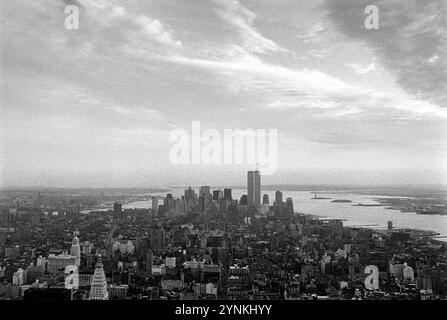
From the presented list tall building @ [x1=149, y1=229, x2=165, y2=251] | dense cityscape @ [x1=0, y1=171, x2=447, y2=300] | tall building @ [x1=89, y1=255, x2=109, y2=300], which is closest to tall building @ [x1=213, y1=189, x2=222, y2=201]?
dense cityscape @ [x1=0, y1=171, x2=447, y2=300]

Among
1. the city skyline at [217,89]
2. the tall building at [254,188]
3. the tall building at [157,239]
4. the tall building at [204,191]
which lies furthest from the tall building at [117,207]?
the tall building at [254,188]

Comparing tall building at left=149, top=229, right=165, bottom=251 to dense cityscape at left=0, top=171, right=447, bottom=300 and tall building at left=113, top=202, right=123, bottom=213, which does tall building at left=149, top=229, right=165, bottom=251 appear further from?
tall building at left=113, top=202, right=123, bottom=213

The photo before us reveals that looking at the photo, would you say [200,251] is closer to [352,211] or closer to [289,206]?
[289,206]

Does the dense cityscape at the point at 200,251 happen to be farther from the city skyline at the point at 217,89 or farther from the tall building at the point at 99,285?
the city skyline at the point at 217,89

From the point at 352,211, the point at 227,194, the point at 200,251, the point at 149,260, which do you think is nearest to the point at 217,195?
the point at 227,194

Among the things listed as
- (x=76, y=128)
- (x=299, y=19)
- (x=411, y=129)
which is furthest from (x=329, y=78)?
(x=76, y=128)

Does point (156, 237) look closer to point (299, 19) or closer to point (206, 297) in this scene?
point (206, 297)
